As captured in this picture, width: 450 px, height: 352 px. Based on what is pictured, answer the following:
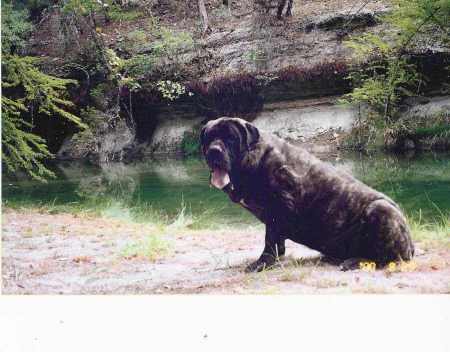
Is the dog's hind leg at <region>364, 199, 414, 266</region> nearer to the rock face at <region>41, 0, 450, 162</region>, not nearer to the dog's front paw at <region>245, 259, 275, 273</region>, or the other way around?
the dog's front paw at <region>245, 259, 275, 273</region>

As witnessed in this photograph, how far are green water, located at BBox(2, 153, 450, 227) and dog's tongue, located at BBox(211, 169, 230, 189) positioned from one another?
24cm

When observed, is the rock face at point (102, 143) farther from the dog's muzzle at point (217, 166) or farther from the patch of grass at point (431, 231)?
the patch of grass at point (431, 231)

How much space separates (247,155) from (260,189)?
224 mm

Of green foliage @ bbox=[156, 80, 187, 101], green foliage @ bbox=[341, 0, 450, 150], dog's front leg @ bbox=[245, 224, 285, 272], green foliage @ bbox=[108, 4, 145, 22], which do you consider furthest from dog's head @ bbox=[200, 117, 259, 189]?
green foliage @ bbox=[108, 4, 145, 22]

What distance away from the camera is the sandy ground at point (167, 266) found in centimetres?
328

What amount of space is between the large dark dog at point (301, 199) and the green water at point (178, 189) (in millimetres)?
304

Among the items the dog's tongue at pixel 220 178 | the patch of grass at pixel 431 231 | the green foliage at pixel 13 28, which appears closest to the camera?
the dog's tongue at pixel 220 178

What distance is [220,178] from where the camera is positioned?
11.0ft

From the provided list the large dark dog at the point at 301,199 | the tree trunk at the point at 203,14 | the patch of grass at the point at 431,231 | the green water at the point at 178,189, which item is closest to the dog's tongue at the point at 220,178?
the large dark dog at the point at 301,199

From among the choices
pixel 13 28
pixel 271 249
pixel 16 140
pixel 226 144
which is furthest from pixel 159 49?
pixel 271 249

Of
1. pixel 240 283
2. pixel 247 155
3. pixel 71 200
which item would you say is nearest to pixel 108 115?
pixel 71 200

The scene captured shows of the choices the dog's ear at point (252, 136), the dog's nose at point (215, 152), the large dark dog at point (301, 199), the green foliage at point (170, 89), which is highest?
the green foliage at point (170, 89)

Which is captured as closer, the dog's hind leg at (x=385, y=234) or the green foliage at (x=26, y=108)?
the dog's hind leg at (x=385, y=234)

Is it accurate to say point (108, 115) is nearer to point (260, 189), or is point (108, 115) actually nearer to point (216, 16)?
point (216, 16)
